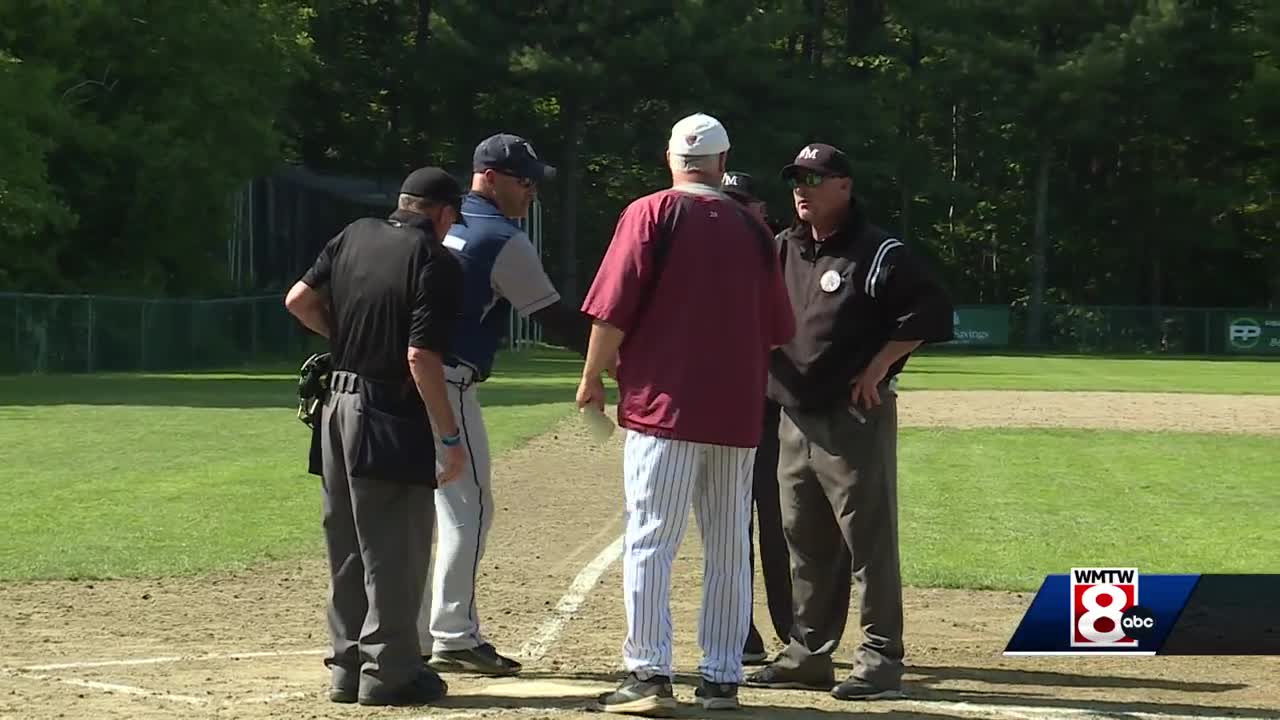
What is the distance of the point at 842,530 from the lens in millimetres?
7727

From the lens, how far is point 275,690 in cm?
759

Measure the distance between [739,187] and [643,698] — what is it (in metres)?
2.21

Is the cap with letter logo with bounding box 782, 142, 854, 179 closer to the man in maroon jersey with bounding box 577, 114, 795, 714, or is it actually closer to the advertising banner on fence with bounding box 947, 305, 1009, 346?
the man in maroon jersey with bounding box 577, 114, 795, 714

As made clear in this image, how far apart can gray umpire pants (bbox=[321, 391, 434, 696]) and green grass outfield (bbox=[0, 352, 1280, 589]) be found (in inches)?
159

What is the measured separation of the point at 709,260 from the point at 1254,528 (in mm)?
8215

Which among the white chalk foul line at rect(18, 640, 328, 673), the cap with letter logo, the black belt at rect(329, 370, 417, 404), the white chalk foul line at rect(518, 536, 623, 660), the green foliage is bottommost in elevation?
the white chalk foul line at rect(518, 536, 623, 660)

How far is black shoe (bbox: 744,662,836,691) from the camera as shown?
25.7 feet

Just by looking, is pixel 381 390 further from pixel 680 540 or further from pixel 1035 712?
pixel 1035 712

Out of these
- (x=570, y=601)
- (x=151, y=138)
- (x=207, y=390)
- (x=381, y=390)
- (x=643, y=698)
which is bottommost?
(x=207, y=390)

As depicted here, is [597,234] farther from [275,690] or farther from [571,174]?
[275,690]

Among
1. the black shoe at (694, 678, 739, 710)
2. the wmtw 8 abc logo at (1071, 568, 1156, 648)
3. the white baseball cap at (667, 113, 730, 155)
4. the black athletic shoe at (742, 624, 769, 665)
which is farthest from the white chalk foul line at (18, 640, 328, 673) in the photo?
the wmtw 8 abc logo at (1071, 568, 1156, 648)

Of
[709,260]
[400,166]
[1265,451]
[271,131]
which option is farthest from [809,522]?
[400,166]

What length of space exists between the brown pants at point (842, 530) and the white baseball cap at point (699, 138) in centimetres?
121

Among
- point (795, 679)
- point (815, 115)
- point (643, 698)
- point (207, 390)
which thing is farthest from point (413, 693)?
point (815, 115)
